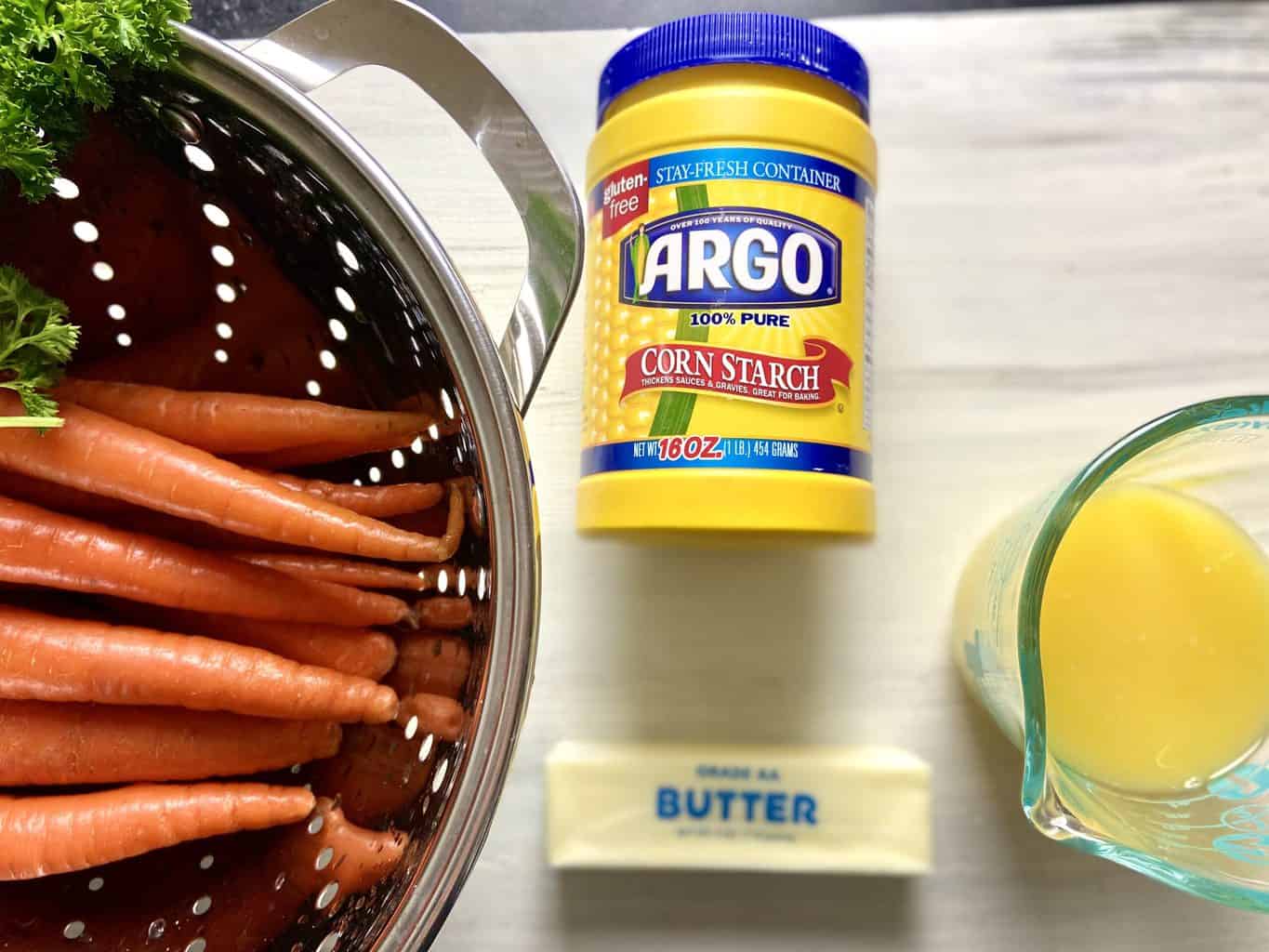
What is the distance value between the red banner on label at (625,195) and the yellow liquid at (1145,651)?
305 mm

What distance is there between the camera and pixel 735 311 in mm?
516

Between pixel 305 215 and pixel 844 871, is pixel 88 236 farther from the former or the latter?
pixel 844 871

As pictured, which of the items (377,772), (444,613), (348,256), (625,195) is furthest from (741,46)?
(377,772)

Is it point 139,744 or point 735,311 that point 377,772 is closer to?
point 139,744

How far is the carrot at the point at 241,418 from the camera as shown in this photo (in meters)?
0.57

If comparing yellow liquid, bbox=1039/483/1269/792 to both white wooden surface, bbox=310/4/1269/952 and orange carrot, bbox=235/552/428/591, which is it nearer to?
white wooden surface, bbox=310/4/1269/952

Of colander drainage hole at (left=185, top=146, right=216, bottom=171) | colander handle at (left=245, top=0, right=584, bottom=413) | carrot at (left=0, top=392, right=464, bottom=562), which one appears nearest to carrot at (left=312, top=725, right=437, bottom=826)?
carrot at (left=0, top=392, right=464, bottom=562)

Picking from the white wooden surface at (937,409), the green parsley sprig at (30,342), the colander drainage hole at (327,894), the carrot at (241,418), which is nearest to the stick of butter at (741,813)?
the white wooden surface at (937,409)

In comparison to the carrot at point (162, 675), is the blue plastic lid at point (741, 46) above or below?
above

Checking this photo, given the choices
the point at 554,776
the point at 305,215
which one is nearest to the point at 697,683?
the point at 554,776

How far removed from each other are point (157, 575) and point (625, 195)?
1.10ft

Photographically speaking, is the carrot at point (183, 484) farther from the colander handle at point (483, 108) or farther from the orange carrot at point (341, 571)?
the colander handle at point (483, 108)

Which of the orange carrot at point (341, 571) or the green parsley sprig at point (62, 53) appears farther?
the orange carrot at point (341, 571)

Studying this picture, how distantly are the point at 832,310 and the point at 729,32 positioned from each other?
16 centimetres
